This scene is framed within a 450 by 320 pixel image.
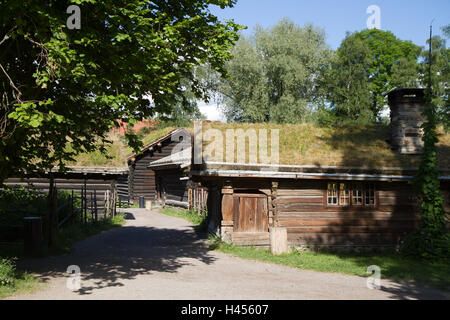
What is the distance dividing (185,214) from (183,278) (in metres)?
15.2

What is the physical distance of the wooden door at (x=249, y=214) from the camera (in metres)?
15.0

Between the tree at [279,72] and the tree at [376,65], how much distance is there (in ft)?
7.28

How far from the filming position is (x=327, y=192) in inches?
608

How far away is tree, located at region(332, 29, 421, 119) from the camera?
121ft

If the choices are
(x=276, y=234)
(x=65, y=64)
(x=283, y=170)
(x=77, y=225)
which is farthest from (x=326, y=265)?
(x=77, y=225)

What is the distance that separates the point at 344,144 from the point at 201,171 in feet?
21.3

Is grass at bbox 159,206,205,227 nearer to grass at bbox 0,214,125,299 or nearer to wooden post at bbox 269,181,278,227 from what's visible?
grass at bbox 0,214,125,299

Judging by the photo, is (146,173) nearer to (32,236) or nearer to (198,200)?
(198,200)

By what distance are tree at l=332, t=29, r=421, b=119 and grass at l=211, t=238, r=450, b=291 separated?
977 inches

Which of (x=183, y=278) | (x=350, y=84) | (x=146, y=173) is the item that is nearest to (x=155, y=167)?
(x=146, y=173)

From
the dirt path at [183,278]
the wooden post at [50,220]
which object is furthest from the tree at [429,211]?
the wooden post at [50,220]

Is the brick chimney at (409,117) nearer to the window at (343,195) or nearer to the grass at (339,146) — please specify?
the grass at (339,146)

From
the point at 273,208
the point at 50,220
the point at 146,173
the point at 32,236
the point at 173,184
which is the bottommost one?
the point at 32,236

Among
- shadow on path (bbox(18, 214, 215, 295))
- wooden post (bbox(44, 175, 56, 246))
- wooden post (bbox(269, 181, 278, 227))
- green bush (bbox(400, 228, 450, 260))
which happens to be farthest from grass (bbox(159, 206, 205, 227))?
green bush (bbox(400, 228, 450, 260))
